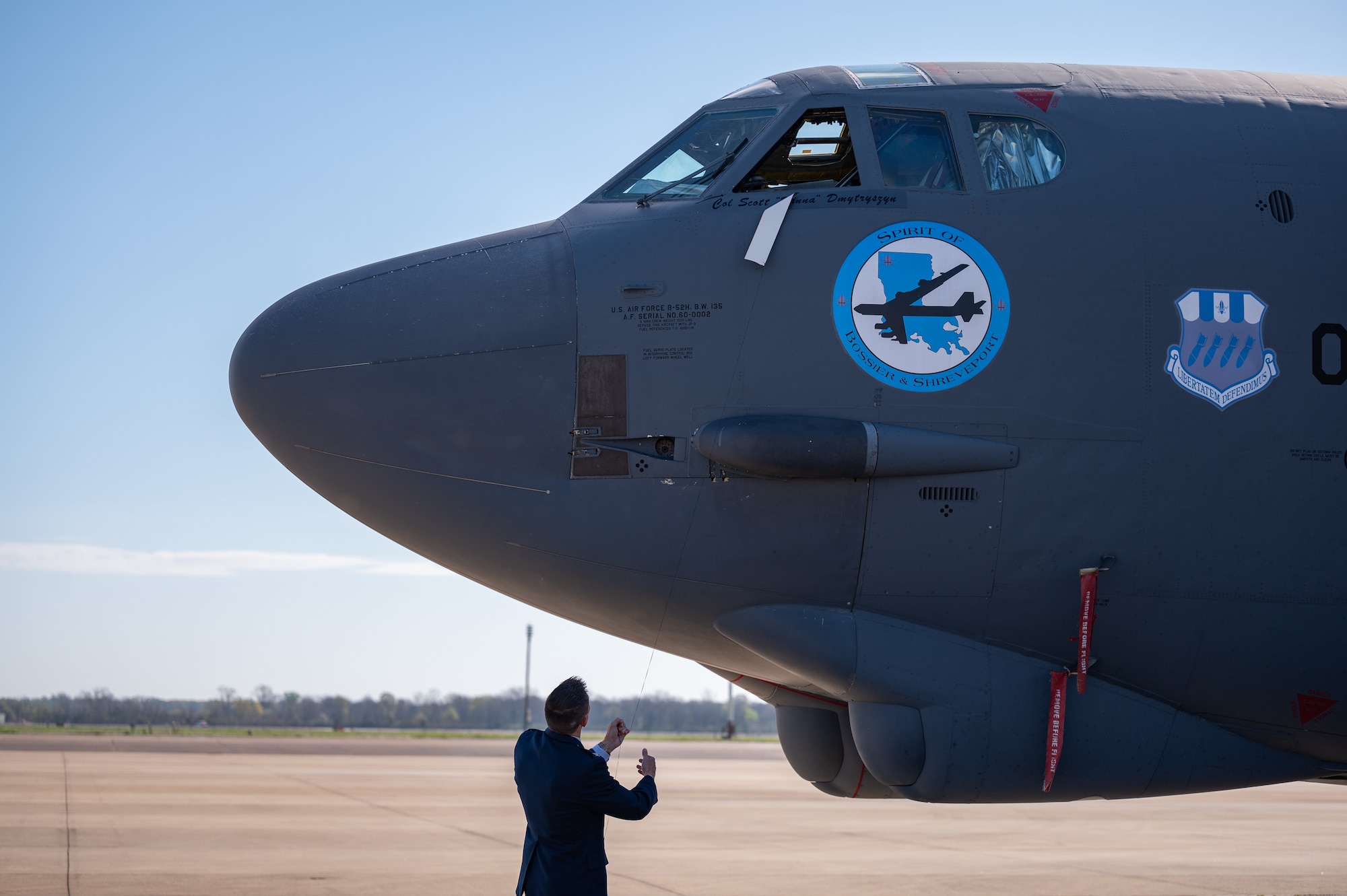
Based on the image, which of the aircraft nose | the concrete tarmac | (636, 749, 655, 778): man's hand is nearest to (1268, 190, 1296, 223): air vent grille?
the aircraft nose

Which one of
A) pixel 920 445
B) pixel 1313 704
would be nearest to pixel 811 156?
pixel 920 445

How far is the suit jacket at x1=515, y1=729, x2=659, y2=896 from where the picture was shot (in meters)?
4.30

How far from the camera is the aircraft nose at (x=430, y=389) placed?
505cm

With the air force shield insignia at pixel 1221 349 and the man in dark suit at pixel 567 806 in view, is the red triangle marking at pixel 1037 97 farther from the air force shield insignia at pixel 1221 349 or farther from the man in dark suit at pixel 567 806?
the man in dark suit at pixel 567 806

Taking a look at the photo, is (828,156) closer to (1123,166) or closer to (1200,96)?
(1123,166)

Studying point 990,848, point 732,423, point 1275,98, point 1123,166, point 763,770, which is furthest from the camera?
point 763,770

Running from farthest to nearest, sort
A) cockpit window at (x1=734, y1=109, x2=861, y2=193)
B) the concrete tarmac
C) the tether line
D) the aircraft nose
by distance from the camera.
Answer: the concrete tarmac < the tether line < cockpit window at (x1=734, y1=109, x2=861, y2=193) < the aircraft nose

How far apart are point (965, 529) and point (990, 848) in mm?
11257

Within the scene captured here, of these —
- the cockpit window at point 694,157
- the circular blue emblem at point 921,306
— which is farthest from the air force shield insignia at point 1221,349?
the cockpit window at point 694,157

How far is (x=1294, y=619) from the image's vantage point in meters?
5.17

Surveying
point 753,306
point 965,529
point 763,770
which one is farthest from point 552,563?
point 763,770

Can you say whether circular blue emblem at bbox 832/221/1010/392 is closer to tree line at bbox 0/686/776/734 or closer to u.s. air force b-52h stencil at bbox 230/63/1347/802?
u.s. air force b-52h stencil at bbox 230/63/1347/802

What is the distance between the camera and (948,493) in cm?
502

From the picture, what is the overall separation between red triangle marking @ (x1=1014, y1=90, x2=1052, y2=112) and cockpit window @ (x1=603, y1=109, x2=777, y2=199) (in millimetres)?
1172
